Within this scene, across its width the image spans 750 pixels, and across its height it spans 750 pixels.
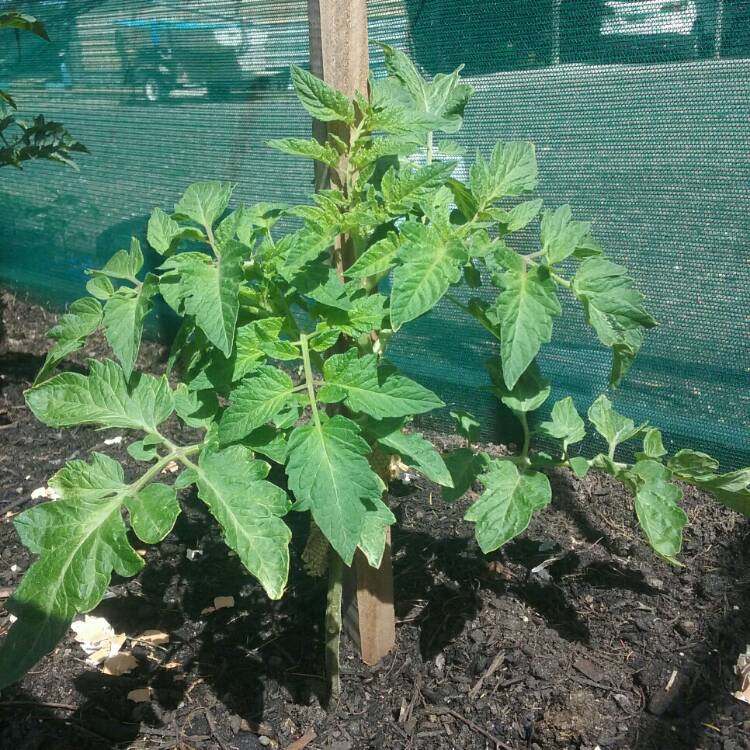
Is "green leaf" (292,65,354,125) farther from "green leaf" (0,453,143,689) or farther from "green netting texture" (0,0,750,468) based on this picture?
"green netting texture" (0,0,750,468)

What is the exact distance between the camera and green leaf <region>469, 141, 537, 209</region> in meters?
1.48

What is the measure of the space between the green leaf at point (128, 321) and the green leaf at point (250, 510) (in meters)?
0.23

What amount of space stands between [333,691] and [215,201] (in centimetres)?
116

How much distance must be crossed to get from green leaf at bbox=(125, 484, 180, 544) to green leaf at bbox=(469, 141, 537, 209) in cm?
79

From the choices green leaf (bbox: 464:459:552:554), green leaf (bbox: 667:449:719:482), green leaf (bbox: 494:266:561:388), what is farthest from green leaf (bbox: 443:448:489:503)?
green leaf (bbox: 494:266:561:388)

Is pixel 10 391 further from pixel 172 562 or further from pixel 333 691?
pixel 333 691

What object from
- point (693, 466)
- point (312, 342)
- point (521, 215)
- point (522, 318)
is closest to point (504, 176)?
point (521, 215)

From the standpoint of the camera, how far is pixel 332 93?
1.37 m

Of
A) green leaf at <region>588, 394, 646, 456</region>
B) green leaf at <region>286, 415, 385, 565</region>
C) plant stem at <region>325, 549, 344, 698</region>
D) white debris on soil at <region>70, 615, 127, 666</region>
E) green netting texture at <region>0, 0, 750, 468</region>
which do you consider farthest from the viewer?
green netting texture at <region>0, 0, 750, 468</region>

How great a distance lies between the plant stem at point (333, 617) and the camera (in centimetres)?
171

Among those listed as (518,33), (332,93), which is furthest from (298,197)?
(332,93)

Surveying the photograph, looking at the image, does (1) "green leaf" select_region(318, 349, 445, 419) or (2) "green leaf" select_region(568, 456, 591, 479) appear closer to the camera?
(1) "green leaf" select_region(318, 349, 445, 419)

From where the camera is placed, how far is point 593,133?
244 centimetres

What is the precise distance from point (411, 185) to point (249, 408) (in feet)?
1.57
